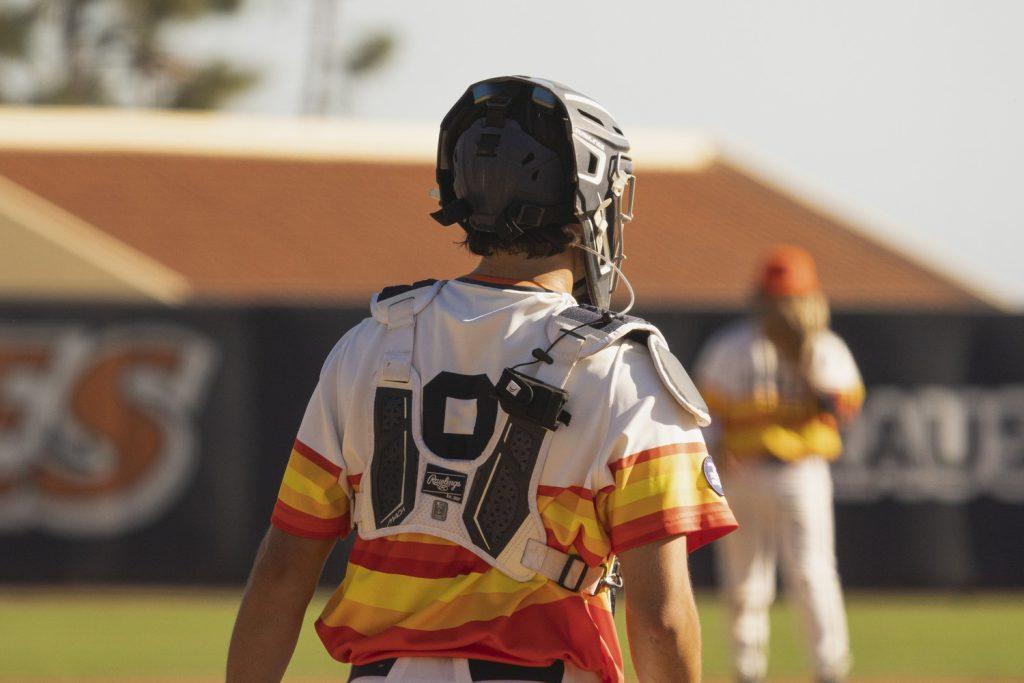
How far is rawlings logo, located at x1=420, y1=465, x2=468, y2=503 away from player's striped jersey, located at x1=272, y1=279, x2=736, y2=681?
6 centimetres

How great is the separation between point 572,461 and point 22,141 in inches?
1042

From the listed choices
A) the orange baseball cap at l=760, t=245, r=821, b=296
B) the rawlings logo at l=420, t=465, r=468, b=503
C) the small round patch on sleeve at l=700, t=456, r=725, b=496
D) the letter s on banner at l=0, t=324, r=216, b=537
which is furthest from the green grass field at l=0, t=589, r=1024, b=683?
the small round patch on sleeve at l=700, t=456, r=725, b=496

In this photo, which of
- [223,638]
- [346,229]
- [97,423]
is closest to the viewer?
[223,638]

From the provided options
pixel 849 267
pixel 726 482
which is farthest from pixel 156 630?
pixel 849 267

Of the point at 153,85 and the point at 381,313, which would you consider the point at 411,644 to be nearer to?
the point at 381,313

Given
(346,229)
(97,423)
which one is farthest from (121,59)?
(97,423)

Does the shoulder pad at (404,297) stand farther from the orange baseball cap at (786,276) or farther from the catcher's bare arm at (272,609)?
the orange baseball cap at (786,276)

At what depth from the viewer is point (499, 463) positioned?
2.89 metres

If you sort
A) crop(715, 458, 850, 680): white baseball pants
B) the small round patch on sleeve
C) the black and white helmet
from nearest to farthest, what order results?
the small round patch on sleeve < the black and white helmet < crop(715, 458, 850, 680): white baseball pants

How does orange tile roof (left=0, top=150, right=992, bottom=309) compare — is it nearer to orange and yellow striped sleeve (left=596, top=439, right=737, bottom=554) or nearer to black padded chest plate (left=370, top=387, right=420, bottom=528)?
black padded chest plate (left=370, top=387, right=420, bottom=528)

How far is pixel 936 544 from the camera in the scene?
44.3 ft

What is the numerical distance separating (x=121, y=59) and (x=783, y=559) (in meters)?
39.0

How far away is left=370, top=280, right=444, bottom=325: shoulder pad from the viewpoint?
3.01 meters

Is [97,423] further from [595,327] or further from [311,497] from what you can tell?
[595,327]
